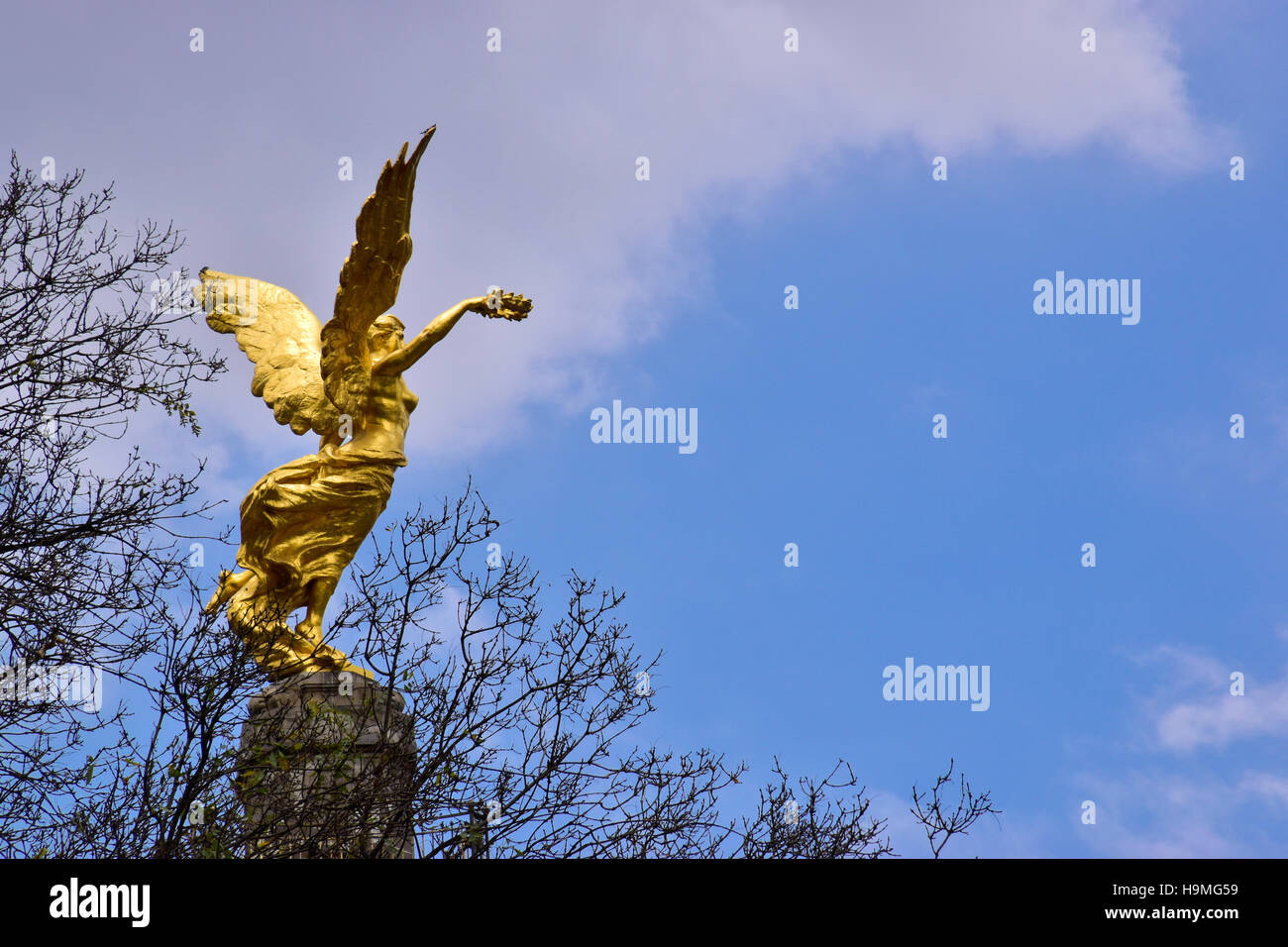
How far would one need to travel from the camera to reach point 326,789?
8.87m

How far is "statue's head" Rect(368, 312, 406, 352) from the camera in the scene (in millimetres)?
13523

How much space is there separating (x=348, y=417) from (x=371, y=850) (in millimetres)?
5471

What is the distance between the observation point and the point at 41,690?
815cm

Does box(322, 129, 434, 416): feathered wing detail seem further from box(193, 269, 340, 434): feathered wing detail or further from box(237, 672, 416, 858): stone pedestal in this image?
box(237, 672, 416, 858): stone pedestal

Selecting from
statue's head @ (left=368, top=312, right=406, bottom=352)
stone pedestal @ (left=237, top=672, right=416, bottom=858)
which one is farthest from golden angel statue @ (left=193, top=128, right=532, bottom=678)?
stone pedestal @ (left=237, top=672, right=416, bottom=858)

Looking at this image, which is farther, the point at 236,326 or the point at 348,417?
the point at 236,326

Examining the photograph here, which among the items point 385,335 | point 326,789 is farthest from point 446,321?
point 326,789

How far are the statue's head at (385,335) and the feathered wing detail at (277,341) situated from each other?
611 mm

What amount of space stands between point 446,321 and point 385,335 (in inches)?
25.8

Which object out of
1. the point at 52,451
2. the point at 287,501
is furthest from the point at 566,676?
the point at 287,501

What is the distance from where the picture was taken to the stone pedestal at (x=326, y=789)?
28.6 ft

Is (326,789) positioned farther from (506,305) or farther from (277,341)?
(277,341)
